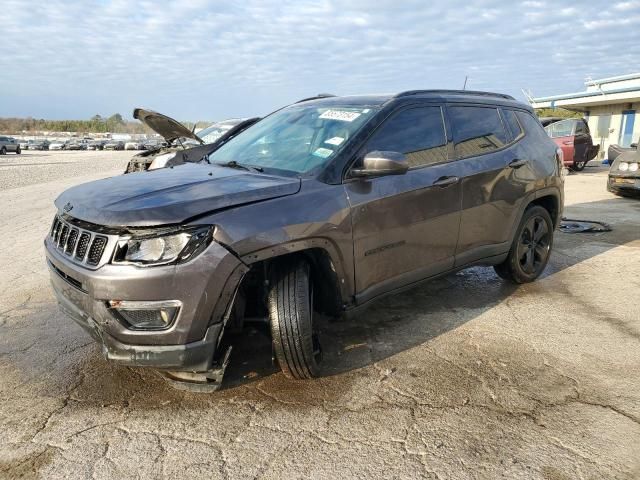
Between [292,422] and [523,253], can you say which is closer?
[292,422]

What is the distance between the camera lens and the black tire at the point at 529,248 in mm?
4938

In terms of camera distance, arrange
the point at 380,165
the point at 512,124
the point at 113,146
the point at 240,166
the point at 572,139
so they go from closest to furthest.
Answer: the point at 380,165
the point at 240,166
the point at 512,124
the point at 572,139
the point at 113,146

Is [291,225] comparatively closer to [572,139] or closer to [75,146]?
[572,139]

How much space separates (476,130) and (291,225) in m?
2.29

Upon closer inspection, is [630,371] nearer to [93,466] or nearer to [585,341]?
[585,341]

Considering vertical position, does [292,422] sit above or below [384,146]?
below

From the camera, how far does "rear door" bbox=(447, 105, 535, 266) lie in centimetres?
418

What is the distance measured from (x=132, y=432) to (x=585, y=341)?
10.8 feet

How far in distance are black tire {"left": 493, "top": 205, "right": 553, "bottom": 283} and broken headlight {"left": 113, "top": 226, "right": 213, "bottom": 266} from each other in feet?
11.1

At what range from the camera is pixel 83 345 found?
3801 millimetres

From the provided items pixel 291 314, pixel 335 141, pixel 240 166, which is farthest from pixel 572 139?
pixel 291 314

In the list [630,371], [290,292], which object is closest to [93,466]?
[290,292]

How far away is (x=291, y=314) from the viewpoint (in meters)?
3.01

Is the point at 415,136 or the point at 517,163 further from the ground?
the point at 415,136
